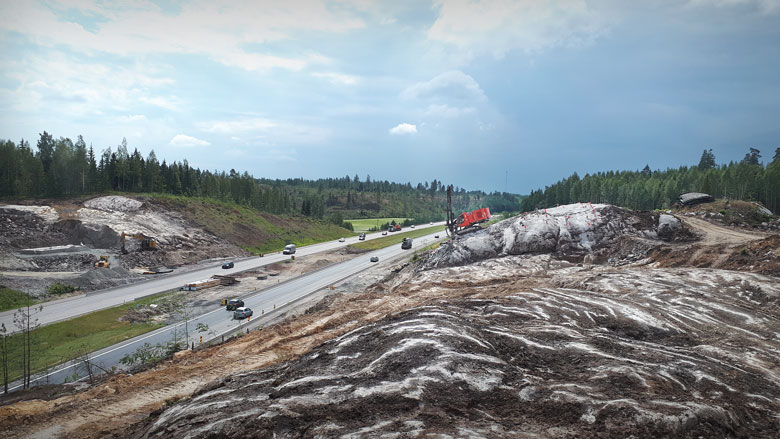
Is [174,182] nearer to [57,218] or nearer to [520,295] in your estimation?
[57,218]

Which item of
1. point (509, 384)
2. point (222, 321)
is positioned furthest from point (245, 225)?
point (509, 384)

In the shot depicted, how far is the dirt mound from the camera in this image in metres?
9.48

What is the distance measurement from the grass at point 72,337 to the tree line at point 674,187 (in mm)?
105092

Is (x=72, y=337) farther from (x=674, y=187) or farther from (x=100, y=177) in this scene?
(x=674, y=187)

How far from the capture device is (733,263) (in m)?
28.8

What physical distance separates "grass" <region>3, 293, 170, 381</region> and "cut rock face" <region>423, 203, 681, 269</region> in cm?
3054

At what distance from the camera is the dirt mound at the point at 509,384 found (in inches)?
373

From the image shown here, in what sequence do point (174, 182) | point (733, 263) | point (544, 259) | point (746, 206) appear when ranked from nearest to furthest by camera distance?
point (733, 263)
point (544, 259)
point (746, 206)
point (174, 182)

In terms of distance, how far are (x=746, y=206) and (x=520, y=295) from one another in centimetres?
5547

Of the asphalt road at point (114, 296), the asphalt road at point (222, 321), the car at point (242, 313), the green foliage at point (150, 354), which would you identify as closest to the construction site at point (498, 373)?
the green foliage at point (150, 354)

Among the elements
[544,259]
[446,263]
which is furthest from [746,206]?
[446,263]

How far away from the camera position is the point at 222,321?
114 ft

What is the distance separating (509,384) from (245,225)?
283ft

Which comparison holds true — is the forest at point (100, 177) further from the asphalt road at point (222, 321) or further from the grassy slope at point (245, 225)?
the asphalt road at point (222, 321)
